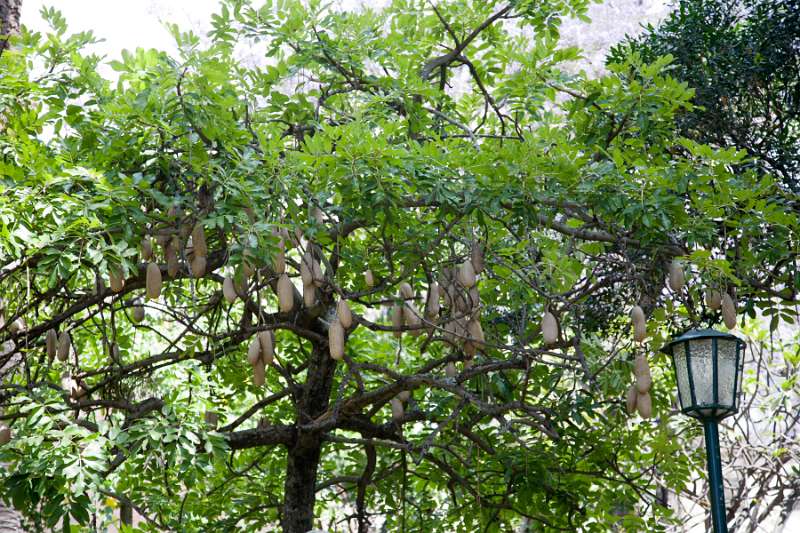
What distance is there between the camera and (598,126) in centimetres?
540

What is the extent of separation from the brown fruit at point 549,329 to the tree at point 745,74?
2.07 m

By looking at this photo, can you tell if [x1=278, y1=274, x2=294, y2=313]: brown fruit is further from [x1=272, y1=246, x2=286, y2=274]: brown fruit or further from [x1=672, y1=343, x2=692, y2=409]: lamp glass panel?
[x1=672, y1=343, x2=692, y2=409]: lamp glass panel

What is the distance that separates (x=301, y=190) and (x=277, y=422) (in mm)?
3259

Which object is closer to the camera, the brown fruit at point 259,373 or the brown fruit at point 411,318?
the brown fruit at point 259,373

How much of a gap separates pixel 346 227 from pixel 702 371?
6.15 ft

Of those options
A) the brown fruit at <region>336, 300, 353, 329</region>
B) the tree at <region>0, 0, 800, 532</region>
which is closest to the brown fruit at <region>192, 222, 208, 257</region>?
the tree at <region>0, 0, 800, 532</region>

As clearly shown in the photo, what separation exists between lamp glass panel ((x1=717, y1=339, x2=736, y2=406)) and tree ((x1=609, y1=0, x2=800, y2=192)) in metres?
1.98

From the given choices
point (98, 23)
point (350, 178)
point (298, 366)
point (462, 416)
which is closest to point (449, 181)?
point (350, 178)

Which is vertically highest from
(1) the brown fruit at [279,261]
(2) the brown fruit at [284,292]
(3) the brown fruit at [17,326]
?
(3) the brown fruit at [17,326]

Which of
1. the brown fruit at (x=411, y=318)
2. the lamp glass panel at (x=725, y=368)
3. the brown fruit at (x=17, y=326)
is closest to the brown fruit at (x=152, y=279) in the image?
the brown fruit at (x=17, y=326)

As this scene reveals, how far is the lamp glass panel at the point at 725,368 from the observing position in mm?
4266

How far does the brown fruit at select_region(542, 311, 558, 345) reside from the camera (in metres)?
4.52

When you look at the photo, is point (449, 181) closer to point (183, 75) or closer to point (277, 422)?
point (183, 75)

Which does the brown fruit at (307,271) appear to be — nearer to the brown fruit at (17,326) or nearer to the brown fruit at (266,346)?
A: the brown fruit at (266,346)
